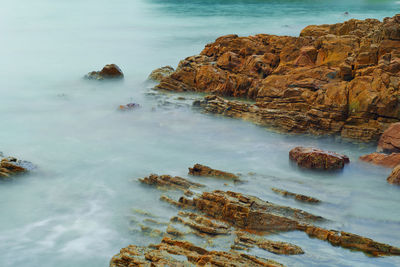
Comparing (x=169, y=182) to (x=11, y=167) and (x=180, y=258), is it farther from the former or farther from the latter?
(x=11, y=167)

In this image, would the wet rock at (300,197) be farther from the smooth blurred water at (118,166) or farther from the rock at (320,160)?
the rock at (320,160)

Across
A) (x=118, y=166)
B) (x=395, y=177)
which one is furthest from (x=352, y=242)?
(x=118, y=166)

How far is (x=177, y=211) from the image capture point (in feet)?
36.6

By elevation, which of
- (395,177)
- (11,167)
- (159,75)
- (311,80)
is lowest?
(11,167)

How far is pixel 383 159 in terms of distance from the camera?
1359 centimetres

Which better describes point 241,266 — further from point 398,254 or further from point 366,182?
point 366,182

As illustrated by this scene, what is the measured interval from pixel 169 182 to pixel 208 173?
1.19 metres

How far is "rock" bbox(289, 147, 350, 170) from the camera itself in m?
13.4

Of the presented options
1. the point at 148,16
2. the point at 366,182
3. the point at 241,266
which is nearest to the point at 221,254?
the point at 241,266

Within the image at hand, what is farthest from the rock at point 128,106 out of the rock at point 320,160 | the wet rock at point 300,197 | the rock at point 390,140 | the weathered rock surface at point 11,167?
the rock at point 390,140

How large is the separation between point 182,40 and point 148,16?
854 inches

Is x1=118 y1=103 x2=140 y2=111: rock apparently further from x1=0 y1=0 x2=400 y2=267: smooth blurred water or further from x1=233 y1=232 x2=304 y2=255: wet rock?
x1=233 y1=232 x2=304 y2=255: wet rock

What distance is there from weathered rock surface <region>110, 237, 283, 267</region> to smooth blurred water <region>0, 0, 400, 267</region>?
576 millimetres

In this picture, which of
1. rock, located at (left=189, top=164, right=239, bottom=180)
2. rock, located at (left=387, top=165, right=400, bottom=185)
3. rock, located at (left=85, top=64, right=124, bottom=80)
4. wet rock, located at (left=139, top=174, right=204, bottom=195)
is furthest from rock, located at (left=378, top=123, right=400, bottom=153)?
rock, located at (left=85, top=64, right=124, bottom=80)
